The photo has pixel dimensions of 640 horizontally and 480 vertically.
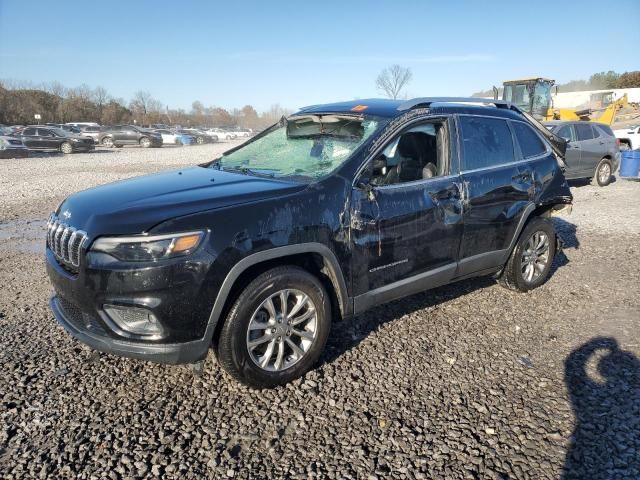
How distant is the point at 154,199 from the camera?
2838 mm

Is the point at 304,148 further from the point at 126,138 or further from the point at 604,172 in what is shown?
the point at 126,138

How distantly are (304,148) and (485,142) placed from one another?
167cm

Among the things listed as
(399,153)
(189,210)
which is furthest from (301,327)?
(399,153)

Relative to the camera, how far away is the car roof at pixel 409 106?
3668 mm

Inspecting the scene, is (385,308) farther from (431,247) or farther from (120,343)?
(120,343)

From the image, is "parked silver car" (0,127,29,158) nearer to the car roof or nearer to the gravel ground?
the gravel ground

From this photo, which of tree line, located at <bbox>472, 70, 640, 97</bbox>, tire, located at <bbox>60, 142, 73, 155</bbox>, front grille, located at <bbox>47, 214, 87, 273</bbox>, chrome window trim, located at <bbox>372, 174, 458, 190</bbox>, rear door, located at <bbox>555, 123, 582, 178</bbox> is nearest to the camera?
front grille, located at <bbox>47, 214, 87, 273</bbox>

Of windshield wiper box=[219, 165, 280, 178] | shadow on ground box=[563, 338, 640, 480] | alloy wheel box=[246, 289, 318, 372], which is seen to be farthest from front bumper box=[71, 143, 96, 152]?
shadow on ground box=[563, 338, 640, 480]

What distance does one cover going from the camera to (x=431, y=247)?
11.9 feet

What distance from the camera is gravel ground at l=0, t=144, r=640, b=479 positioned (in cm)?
240

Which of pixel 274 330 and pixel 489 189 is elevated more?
pixel 489 189

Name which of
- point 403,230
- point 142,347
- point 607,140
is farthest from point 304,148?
point 607,140

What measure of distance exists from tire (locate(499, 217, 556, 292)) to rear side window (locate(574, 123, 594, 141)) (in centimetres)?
830

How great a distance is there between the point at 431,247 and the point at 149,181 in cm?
222
